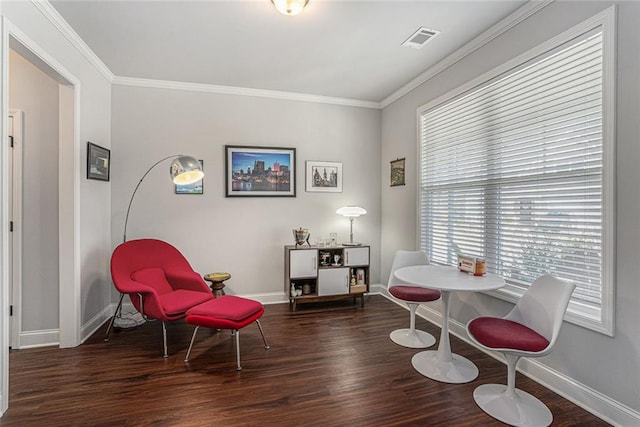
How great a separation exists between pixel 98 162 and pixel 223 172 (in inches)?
51.2

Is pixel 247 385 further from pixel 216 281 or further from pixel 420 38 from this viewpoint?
pixel 420 38

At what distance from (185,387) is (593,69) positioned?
11.5 ft

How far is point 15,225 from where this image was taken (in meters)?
2.77

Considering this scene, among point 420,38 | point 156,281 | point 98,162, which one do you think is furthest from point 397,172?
point 98,162

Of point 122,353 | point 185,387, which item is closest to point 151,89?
point 122,353

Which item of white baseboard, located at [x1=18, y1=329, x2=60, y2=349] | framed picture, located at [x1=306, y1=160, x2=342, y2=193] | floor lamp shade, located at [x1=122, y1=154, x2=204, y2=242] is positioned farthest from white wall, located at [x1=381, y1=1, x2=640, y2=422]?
white baseboard, located at [x1=18, y1=329, x2=60, y2=349]

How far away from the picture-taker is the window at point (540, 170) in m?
1.93

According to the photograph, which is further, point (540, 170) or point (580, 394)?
point (540, 170)

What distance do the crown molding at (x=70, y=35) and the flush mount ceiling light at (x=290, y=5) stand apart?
1738 millimetres

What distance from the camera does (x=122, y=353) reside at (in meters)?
2.70

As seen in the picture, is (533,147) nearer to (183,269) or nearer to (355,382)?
(355,382)

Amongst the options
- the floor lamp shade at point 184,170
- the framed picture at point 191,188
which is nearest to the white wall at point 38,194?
the floor lamp shade at point 184,170

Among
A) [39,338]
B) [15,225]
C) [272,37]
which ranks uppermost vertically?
[272,37]

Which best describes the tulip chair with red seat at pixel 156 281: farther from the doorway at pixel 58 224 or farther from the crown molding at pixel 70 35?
the crown molding at pixel 70 35
